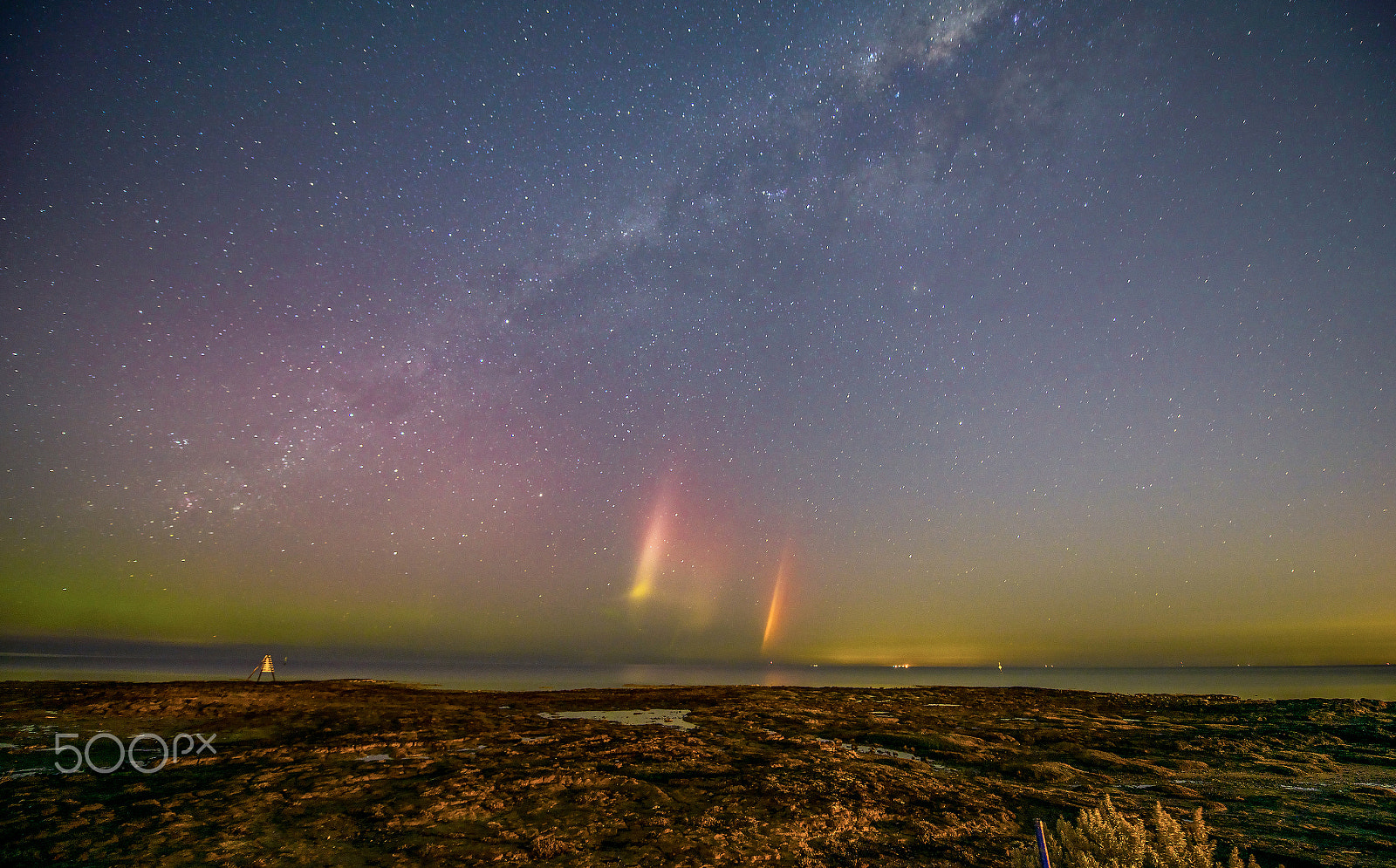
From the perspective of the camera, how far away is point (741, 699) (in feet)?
95.0

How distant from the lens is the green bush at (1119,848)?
212 inches

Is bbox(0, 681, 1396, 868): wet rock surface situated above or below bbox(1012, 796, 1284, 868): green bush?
below

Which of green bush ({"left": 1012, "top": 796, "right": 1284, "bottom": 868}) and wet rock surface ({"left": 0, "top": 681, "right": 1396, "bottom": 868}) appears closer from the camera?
green bush ({"left": 1012, "top": 796, "right": 1284, "bottom": 868})

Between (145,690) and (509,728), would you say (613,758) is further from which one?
(145,690)

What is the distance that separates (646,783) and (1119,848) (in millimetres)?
9136

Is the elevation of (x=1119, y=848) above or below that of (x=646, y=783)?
above

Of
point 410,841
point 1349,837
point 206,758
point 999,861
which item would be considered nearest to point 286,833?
point 410,841

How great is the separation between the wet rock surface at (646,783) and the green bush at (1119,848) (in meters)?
2.42

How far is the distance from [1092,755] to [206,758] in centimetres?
2194

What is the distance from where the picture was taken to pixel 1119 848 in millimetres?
5520

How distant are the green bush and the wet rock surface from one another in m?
2.42

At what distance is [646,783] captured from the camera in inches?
480

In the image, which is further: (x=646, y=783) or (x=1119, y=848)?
(x=646, y=783)

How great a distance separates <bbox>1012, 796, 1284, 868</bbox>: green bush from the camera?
5395 mm
